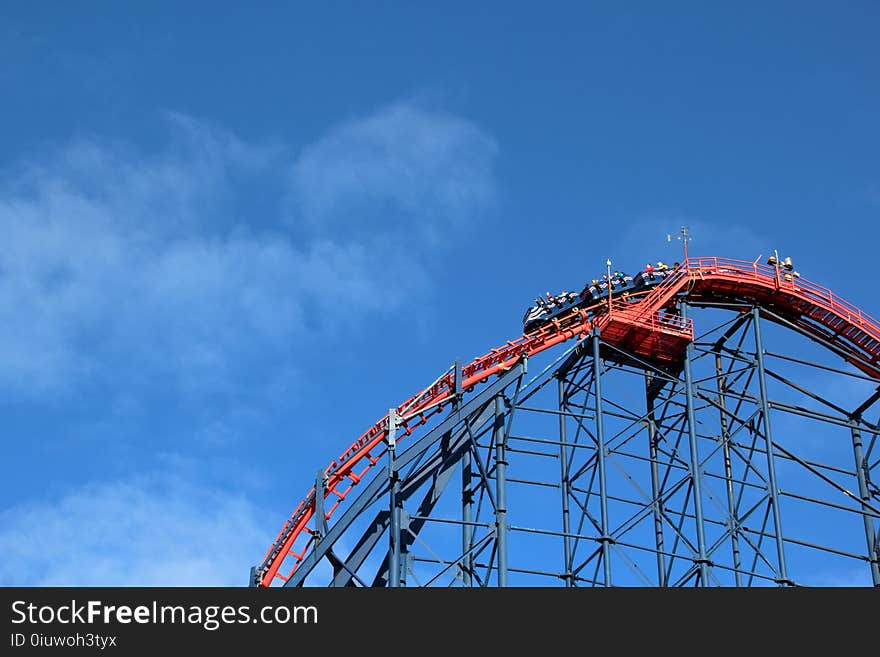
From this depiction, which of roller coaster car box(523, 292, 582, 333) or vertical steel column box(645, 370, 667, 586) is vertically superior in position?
roller coaster car box(523, 292, 582, 333)

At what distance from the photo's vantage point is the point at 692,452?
43594 millimetres

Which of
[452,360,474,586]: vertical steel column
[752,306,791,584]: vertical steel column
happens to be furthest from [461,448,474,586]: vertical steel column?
[752,306,791,584]: vertical steel column

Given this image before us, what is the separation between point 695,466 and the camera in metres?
43.5

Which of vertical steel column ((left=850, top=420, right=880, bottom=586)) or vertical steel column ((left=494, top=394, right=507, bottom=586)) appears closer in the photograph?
vertical steel column ((left=494, top=394, right=507, bottom=586))

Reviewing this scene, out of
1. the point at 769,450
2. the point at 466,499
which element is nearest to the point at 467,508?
the point at 466,499

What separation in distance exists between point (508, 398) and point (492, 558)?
198 inches

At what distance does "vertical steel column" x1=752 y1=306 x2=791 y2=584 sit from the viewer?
42.0m

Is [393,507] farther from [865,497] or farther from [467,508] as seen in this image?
[865,497]

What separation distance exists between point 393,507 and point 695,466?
30.8 feet

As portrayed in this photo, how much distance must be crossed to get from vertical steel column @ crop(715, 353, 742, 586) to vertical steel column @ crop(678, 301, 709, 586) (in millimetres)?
1043

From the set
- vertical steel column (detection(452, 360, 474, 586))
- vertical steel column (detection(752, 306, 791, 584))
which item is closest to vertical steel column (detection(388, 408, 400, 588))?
vertical steel column (detection(452, 360, 474, 586))

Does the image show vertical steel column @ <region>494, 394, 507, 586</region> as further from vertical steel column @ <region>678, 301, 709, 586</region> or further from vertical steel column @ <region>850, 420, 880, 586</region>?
vertical steel column @ <region>850, 420, 880, 586</region>
